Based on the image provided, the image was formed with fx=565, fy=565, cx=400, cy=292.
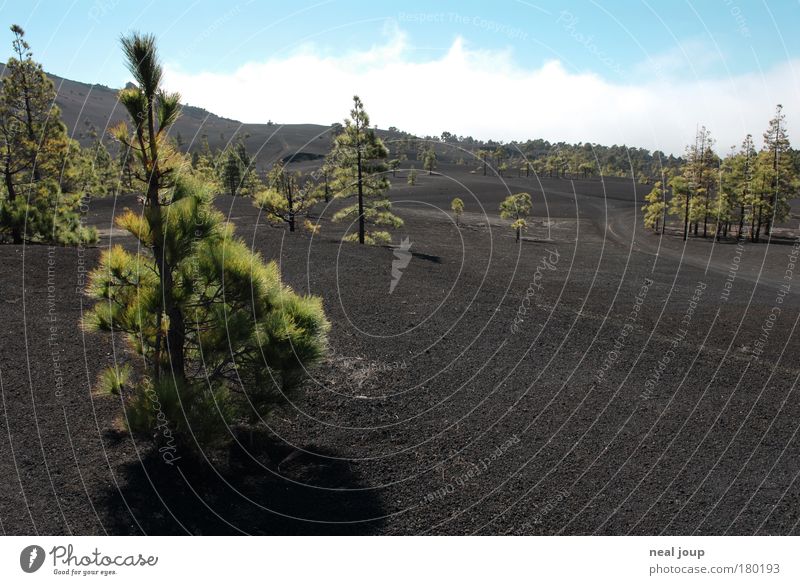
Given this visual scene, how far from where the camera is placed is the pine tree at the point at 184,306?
7.77 m

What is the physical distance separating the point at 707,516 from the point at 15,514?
9722 mm

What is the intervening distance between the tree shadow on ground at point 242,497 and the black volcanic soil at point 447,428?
32 millimetres

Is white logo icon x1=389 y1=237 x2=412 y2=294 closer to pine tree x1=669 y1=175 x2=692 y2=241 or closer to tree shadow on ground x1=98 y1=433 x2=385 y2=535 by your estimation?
tree shadow on ground x1=98 y1=433 x2=385 y2=535

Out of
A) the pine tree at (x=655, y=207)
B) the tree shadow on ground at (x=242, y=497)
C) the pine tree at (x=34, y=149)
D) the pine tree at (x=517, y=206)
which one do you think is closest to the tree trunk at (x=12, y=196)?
the pine tree at (x=34, y=149)

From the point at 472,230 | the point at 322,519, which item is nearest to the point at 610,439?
the point at 322,519

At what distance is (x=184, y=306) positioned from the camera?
27.5 feet

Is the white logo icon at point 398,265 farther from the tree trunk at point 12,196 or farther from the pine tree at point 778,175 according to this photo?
the pine tree at point 778,175

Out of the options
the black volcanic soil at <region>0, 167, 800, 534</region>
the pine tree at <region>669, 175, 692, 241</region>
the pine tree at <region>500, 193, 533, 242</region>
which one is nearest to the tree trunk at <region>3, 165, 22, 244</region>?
the black volcanic soil at <region>0, 167, 800, 534</region>

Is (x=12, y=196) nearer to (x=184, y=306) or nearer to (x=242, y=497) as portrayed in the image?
(x=184, y=306)

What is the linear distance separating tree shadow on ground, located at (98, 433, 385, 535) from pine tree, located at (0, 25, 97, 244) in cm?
2144

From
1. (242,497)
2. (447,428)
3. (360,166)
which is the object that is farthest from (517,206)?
(242,497)

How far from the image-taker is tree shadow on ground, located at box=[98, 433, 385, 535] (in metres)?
7.56

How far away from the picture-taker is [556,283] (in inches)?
1034

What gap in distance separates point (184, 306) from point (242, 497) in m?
2.95
